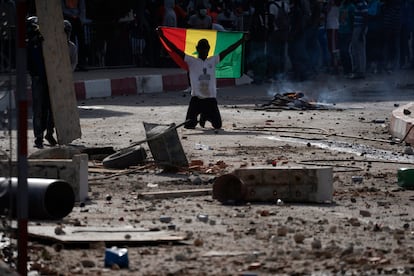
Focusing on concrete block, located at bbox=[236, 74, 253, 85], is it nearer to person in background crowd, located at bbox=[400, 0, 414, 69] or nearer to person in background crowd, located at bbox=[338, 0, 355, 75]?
person in background crowd, located at bbox=[338, 0, 355, 75]

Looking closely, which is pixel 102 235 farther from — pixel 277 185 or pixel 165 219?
pixel 277 185

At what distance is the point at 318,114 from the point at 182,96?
15.2 ft

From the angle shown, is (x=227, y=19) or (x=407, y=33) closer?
(x=227, y=19)

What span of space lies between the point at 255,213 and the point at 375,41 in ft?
72.9

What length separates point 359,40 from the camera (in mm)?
29703

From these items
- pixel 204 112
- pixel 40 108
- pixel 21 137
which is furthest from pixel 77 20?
pixel 21 137

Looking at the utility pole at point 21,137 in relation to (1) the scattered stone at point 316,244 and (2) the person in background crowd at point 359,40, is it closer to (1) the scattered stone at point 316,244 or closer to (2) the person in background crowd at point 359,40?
(1) the scattered stone at point 316,244

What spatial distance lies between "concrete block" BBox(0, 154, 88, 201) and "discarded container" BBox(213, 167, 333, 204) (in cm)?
99

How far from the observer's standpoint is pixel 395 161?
13633 millimetres

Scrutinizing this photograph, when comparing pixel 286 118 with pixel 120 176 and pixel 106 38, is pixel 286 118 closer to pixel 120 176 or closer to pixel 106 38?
pixel 120 176

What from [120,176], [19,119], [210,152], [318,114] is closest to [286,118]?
[318,114]

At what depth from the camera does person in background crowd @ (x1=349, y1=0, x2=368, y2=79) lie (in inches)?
1158

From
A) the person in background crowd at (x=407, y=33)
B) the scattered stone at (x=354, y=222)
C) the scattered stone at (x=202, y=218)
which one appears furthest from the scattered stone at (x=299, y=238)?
the person in background crowd at (x=407, y=33)

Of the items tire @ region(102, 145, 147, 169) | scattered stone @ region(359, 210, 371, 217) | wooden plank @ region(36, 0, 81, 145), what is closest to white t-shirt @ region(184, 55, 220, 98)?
wooden plank @ region(36, 0, 81, 145)
